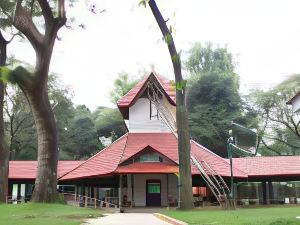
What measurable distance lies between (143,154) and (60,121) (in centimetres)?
2164

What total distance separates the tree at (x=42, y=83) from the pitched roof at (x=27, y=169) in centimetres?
960

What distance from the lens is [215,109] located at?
163 feet

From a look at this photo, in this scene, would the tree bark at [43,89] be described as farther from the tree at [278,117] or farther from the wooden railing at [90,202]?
the tree at [278,117]

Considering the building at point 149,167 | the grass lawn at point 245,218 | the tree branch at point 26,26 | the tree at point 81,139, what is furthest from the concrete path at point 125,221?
the tree at point 81,139

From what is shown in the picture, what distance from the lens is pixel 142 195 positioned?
96.1 ft

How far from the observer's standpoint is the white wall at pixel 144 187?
29.2 m

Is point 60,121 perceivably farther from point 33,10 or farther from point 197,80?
point 33,10

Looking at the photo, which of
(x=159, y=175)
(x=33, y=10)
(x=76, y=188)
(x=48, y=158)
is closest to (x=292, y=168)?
(x=159, y=175)

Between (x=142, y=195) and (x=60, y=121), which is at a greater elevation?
(x=60, y=121)

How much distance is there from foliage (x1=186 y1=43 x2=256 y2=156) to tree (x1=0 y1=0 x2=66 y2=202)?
87.5 feet

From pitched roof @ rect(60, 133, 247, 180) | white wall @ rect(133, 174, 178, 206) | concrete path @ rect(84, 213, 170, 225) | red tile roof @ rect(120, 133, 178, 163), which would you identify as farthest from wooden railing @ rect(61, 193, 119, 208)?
concrete path @ rect(84, 213, 170, 225)

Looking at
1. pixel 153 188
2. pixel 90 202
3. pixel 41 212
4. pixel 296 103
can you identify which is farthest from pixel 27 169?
pixel 296 103

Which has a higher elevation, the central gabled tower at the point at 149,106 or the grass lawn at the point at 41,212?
the central gabled tower at the point at 149,106

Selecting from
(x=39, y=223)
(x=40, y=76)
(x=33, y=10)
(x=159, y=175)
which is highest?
(x=33, y=10)
